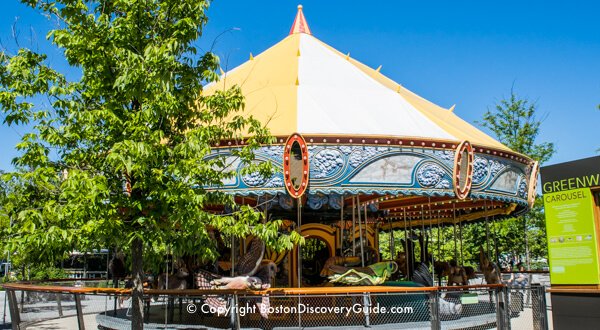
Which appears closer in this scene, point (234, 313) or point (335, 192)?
point (234, 313)

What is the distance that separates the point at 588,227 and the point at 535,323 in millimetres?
2783

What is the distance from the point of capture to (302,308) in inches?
387

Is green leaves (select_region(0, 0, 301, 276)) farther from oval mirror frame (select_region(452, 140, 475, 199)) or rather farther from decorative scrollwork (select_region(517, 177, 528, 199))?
decorative scrollwork (select_region(517, 177, 528, 199))

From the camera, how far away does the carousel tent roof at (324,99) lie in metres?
10.9

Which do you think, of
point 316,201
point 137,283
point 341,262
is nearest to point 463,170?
point 341,262

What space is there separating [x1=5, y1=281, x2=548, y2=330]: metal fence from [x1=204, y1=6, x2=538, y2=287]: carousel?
1020 millimetres

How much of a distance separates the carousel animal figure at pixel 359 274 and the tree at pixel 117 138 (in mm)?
4125

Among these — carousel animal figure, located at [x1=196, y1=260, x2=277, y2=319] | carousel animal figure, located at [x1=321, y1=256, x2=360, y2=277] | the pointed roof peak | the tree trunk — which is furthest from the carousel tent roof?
the tree trunk

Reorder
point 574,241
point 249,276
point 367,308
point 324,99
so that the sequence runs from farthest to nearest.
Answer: point 324,99, point 249,276, point 367,308, point 574,241

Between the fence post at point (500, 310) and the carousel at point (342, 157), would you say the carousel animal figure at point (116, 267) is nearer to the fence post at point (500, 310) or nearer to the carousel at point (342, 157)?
the carousel at point (342, 157)

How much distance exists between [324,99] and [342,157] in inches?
89.6

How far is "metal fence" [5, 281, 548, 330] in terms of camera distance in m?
8.37

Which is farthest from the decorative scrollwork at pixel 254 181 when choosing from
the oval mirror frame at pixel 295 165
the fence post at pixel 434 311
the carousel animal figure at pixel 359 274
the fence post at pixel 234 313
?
the fence post at pixel 434 311

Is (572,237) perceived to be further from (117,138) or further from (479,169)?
(117,138)
